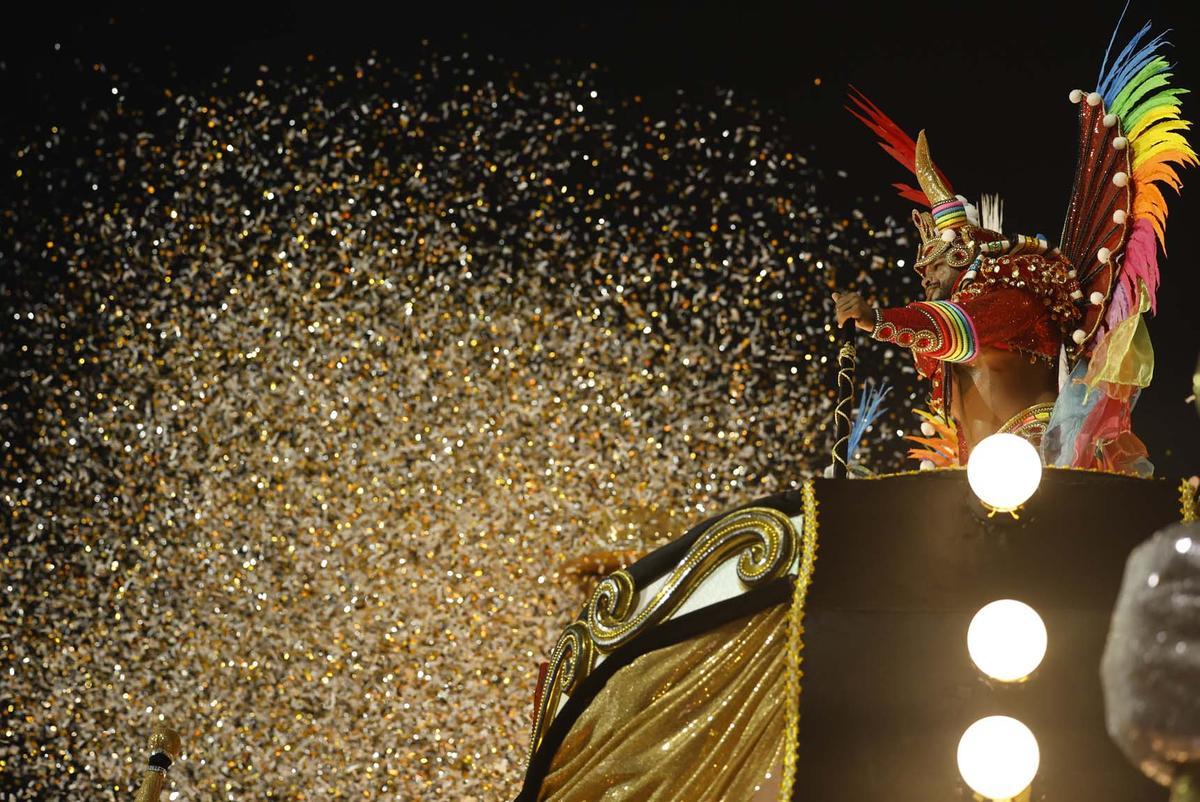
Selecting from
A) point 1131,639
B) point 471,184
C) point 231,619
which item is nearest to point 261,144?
point 471,184

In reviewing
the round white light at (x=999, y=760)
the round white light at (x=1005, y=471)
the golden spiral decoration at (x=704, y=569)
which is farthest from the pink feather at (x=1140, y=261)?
the round white light at (x=999, y=760)

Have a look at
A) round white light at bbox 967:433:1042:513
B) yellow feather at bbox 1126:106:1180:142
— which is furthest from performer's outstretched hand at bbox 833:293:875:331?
yellow feather at bbox 1126:106:1180:142

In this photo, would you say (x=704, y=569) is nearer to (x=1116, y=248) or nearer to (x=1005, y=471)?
(x=1005, y=471)

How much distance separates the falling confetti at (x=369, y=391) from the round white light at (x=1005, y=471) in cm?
360

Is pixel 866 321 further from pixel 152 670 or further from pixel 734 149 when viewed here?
pixel 152 670

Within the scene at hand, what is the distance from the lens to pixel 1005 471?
2.07m

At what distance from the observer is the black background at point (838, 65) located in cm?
465

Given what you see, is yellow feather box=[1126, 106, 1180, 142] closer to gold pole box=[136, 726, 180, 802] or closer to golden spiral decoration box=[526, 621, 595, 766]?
golden spiral decoration box=[526, 621, 595, 766]

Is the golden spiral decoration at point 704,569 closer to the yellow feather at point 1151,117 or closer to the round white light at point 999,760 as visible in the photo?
the round white light at point 999,760

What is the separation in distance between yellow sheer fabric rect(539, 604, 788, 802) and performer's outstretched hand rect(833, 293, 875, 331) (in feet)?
2.87

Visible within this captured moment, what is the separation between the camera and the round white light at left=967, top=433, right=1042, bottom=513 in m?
2.07

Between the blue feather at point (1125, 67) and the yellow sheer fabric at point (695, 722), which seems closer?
the yellow sheer fabric at point (695, 722)

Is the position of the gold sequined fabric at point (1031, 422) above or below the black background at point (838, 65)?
below

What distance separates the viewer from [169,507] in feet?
20.2
